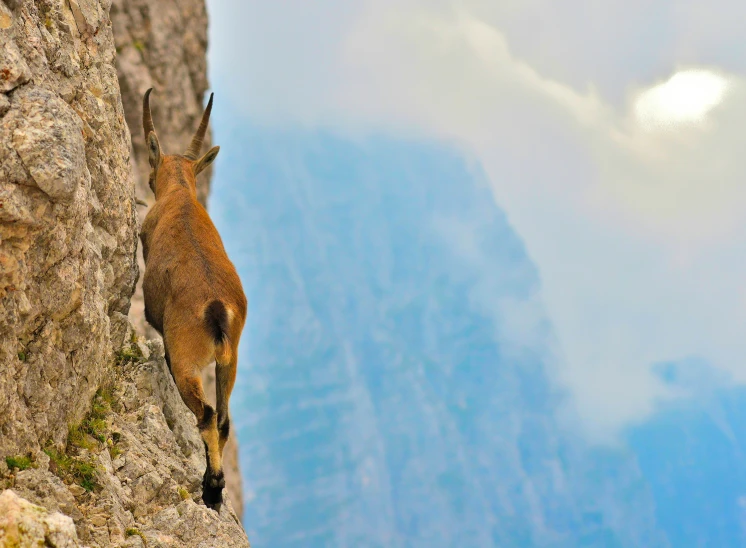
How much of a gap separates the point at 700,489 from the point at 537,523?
33.1 meters

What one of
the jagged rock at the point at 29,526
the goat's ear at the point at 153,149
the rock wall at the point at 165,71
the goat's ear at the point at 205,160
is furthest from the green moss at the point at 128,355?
the rock wall at the point at 165,71

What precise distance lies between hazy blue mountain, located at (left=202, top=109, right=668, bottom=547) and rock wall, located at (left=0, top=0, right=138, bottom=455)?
481 ft

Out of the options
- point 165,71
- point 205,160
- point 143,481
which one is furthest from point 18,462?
point 165,71

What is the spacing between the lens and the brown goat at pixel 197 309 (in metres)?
8.42

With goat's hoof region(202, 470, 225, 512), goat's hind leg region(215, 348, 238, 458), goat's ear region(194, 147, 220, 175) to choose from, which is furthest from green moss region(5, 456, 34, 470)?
goat's ear region(194, 147, 220, 175)

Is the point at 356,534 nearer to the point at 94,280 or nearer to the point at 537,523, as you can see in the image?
the point at 537,523

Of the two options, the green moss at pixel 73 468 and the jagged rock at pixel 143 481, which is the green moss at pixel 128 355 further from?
the green moss at pixel 73 468

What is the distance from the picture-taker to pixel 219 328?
8484 mm

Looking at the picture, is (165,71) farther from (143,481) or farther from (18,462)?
(18,462)

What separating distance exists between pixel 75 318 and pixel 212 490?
8.49 ft

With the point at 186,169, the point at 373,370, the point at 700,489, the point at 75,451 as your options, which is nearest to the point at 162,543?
the point at 75,451

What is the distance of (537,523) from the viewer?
14812 centimetres

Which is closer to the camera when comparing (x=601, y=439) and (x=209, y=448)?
(x=209, y=448)

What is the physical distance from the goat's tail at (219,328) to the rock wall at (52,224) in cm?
110
